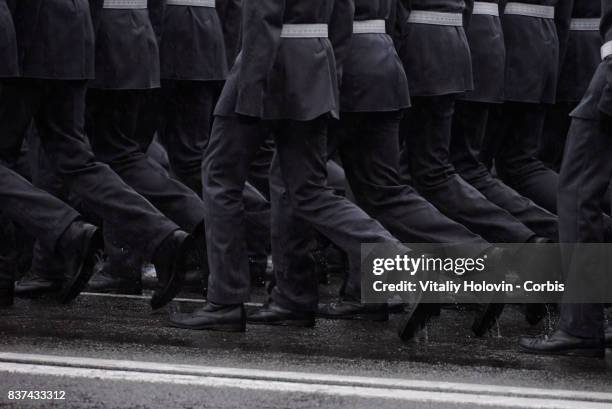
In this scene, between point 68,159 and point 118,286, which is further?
point 118,286

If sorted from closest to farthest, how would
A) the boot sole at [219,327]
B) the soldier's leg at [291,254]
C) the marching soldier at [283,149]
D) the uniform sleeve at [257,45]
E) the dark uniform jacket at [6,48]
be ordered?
the uniform sleeve at [257,45], the marching soldier at [283,149], the boot sole at [219,327], the dark uniform jacket at [6,48], the soldier's leg at [291,254]

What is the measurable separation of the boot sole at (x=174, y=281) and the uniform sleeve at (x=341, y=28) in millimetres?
1013

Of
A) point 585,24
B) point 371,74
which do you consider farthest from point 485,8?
point 371,74

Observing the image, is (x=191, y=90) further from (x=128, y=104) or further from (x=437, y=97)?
(x=437, y=97)

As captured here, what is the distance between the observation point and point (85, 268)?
727cm

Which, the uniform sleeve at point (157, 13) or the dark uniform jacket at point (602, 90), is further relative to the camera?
the uniform sleeve at point (157, 13)

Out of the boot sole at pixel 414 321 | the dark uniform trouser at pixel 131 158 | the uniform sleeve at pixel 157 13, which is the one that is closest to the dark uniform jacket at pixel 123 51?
the dark uniform trouser at pixel 131 158

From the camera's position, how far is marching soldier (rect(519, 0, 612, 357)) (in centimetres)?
635

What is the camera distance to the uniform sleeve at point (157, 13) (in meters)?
8.14

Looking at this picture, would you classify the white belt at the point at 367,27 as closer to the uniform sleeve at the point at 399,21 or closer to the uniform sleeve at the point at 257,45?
the uniform sleeve at the point at 399,21

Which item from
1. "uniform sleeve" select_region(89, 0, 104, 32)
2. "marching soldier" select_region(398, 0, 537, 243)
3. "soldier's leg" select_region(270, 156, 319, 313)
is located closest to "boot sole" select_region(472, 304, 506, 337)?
"soldier's leg" select_region(270, 156, 319, 313)

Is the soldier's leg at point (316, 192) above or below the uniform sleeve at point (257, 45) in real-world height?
below

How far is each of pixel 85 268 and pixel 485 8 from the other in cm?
253

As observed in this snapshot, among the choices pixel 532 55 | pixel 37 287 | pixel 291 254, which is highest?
pixel 532 55
